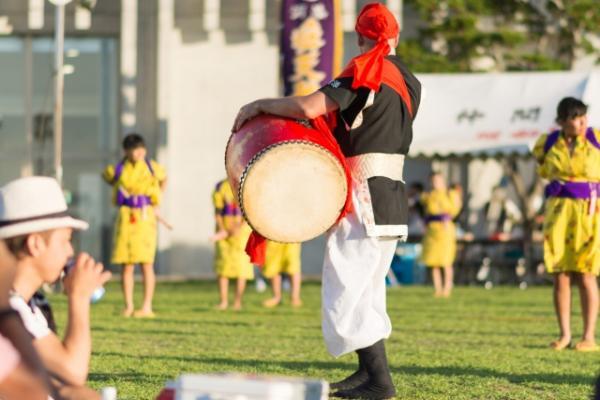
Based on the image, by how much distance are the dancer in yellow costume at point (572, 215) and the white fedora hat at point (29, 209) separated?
661 centimetres

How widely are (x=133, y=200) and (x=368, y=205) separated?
26.0 ft

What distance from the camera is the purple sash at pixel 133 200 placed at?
14.6m

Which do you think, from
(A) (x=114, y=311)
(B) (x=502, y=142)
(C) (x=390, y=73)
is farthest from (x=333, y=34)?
(C) (x=390, y=73)

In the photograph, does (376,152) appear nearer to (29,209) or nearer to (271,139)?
(271,139)

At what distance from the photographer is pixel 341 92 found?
264 inches

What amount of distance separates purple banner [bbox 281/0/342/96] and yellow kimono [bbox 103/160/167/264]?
6.71m

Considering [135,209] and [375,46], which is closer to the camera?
[375,46]

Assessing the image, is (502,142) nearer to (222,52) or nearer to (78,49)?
(222,52)

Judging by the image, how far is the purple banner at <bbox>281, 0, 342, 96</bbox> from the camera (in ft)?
69.5

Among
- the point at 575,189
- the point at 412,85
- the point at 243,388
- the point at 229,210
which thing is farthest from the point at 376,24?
the point at 229,210

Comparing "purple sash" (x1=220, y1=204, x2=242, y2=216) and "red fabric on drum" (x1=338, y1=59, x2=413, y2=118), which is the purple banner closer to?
"purple sash" (x1=220, y1=204, x2=242, y2=216)

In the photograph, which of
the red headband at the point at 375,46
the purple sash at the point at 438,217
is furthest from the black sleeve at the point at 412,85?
the purple sash at the point at 438,217

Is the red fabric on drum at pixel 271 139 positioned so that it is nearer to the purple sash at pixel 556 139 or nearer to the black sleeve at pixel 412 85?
the black sleeve at pixel 412 85

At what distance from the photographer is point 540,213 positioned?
2708 cm
